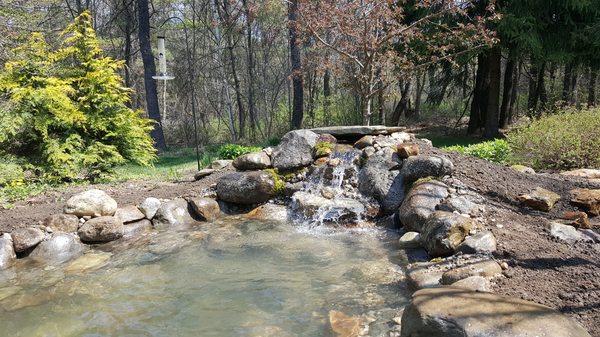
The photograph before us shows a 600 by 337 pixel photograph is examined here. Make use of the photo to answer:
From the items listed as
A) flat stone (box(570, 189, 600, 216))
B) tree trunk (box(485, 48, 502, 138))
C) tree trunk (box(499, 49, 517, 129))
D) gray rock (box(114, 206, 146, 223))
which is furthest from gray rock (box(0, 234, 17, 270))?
tree trunk (box(499, 49, 517, 129))

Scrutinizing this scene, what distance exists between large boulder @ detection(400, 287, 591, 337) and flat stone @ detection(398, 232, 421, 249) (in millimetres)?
1858

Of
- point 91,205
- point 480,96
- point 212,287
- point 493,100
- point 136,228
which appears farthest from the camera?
point 480,96

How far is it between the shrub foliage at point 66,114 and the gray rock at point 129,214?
2.01 m

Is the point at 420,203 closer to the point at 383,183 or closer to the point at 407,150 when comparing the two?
the point at 383,183

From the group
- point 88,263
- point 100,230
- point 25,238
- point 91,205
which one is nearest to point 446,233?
point 88,263

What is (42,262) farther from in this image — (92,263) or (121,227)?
(121,227)

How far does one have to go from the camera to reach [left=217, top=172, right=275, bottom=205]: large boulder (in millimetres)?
6508

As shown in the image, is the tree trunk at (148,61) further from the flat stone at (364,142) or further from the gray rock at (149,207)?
the flat stone at (364,142)

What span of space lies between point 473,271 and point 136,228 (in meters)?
4.37

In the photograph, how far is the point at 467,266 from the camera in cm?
344

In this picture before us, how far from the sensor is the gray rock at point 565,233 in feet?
12.3

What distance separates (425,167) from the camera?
5801 mm

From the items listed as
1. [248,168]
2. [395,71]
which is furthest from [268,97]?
[248,168]

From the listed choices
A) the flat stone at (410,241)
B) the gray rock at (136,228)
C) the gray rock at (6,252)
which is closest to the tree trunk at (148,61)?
the gray rock at (136,228)
